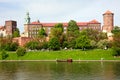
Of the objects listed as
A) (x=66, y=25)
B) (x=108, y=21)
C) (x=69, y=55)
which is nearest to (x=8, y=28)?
(x=66, y=25)

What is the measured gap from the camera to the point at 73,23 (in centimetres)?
12988

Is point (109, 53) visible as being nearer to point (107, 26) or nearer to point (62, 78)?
point (62, 78)

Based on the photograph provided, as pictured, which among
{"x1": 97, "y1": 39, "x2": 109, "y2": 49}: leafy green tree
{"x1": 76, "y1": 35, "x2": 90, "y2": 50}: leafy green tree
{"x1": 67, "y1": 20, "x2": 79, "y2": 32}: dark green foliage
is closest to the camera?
{"x1": 76, "y1": 35, "x2": 90, "y2": 50}: leafy green tree

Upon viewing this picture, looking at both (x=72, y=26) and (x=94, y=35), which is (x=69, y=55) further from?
(x=72, y=26)

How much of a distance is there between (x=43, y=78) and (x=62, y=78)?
7.88 feet

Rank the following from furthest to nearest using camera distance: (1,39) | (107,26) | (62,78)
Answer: (107,26), (1,39), (62,78)

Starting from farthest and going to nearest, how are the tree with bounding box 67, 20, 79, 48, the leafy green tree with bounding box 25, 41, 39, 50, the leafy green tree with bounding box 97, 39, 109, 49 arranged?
1. the leafy green tree with bounding box 25, 41, 39, 50
2. the tree with bounding box 67, 20, 79, 48
3. the leafy green tree with bounding box 97, 39, 109, 49

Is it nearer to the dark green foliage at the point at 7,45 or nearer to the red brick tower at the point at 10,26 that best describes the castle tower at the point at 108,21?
the red brick tower at the point at 10,26

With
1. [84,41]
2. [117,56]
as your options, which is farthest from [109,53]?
[84,41]

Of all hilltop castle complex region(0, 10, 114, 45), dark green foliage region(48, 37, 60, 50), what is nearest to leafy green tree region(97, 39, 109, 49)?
dark green foliage region(48, 37, 60, 50)

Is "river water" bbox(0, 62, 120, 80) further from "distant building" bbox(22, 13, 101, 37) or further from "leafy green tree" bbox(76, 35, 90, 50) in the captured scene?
"distant building" bbox(22, 13, 101, 37)

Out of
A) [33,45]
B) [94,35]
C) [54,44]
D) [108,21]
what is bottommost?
[33,45]

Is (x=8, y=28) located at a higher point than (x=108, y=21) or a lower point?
lower

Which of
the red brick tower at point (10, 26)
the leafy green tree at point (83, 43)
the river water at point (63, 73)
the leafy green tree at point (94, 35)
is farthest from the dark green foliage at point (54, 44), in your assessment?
the red brick tower at point (10, 26)
